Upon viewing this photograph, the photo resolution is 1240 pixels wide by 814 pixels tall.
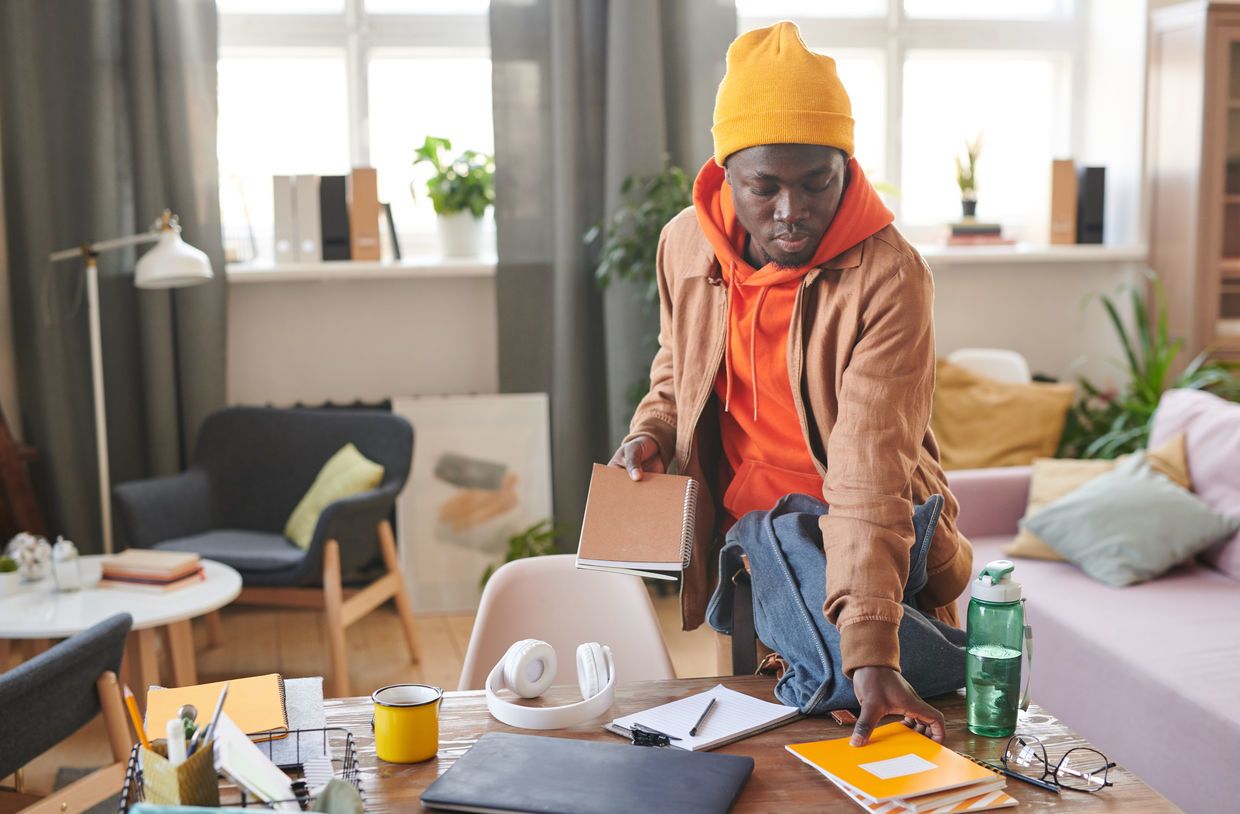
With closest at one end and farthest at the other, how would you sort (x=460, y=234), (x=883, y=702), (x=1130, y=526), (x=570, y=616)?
(x=883, y=702) → (x=570, y=616) → (x=1130, y=526) → (x=460, y=234)

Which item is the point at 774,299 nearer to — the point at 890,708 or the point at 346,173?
the point at 890,708

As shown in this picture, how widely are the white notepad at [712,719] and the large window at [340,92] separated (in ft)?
10.5

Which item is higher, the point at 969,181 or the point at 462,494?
the point at 969,181

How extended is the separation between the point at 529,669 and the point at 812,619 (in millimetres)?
370

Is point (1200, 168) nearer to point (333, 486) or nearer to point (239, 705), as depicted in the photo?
point (333, 486)

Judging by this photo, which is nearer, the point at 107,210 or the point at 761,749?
the point at 761,749

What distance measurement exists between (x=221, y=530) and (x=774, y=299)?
2.64m

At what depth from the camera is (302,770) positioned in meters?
1.40

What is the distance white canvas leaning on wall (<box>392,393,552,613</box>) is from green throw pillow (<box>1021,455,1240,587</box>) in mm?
1759

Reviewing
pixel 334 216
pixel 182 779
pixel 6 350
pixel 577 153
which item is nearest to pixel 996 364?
pixel 577 153

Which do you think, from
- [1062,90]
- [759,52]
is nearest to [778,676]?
[759,52]

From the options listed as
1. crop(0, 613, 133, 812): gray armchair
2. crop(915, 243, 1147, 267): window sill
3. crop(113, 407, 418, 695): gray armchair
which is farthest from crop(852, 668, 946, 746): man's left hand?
crop(915, 243, 1147, 267): window sill

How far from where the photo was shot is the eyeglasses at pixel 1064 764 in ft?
4.53

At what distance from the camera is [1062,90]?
497cm
